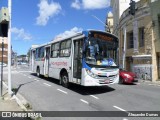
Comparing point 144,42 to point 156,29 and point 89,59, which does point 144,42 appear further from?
point 89,59

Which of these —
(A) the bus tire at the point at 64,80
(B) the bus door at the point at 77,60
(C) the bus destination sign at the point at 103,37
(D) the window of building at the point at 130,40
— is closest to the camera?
(C) the bus destination sign at the point at 103,37

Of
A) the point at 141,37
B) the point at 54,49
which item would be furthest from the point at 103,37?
the point at 141,37

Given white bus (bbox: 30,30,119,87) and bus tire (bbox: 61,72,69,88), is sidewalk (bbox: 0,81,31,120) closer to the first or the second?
white bus (bbox: 30,30,119,87)

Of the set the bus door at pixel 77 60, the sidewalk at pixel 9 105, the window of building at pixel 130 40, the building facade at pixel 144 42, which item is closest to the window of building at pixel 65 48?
the bus door at pixel 77 60

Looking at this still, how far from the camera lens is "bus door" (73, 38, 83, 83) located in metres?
14.4

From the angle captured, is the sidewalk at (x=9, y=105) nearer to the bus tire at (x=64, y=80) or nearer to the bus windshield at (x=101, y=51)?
the bus windshield at (x=101, y=51)

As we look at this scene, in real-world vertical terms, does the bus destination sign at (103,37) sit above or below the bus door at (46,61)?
above

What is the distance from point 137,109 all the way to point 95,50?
4.39 m

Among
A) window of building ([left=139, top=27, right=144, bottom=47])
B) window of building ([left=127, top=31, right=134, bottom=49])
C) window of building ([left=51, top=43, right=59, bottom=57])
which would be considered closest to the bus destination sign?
window of building ([left=51, top=43, right=59, bottom=57])

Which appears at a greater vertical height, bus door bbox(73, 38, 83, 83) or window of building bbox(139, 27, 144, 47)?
window of building bbox(139, 27, 144, 47)

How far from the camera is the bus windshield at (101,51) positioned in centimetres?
1383

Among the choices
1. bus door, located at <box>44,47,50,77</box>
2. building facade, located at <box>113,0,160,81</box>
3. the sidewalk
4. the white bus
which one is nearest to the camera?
the sidewalk

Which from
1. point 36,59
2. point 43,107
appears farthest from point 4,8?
point 36,59

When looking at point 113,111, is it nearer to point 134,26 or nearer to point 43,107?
point 43,107
